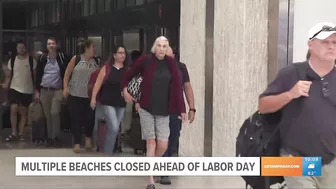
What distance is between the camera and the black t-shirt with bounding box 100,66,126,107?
27.6 feet

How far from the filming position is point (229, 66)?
7.95 meters

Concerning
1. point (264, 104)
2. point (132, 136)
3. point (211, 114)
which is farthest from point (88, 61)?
point (264, 104)

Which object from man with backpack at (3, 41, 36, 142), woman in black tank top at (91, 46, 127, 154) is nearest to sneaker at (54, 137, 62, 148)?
man with backpack at (3, 41, 36, 142)

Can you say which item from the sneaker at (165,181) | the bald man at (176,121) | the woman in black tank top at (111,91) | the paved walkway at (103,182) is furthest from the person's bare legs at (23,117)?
the sneaker at (165,181)

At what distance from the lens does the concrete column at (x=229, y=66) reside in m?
7.81

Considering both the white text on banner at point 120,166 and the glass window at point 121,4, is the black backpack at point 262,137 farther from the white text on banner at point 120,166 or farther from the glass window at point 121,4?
the glass window at point 121,4

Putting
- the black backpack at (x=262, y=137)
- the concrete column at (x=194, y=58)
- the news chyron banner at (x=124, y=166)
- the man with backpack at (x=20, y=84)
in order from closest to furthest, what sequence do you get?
the black backpack at (x=262, y=137) < the news chyron banner at (x=124, y=166) < the concrete column at (x=194, y=58) < the man with backpack at (x=20, y=84)

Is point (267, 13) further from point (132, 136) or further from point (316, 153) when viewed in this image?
point (316, 153)

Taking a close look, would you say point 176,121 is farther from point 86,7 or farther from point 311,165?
point 86,7

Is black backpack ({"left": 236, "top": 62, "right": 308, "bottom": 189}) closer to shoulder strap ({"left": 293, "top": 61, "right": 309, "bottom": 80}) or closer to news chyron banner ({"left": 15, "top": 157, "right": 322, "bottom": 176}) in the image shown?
shoulder strap ({"left": 293, "top": 61, "right": 309, "bottom": 80})

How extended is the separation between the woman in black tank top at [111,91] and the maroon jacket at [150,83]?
4.78ft

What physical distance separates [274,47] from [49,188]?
3186 mm

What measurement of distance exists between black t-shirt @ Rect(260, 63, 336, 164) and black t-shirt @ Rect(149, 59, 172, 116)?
2.74m

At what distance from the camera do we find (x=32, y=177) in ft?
23.9
